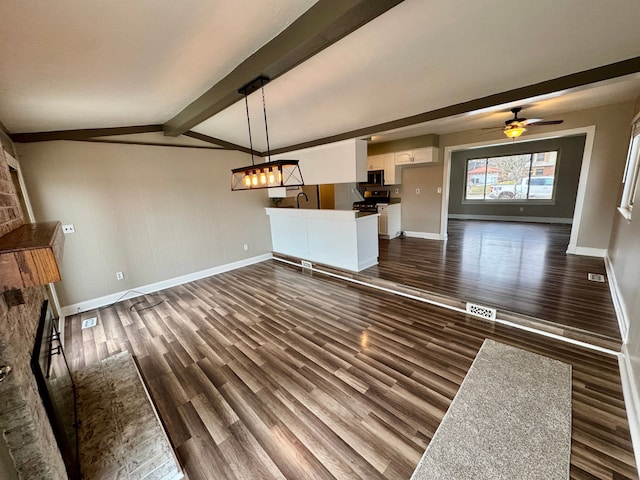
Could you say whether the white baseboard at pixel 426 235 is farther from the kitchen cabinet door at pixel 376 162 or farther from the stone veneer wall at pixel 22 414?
the stone veneer wall at pixel 22 414

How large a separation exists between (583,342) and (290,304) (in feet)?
10.6

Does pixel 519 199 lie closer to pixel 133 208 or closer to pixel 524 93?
pixel 524 93

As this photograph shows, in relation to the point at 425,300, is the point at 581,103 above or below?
above

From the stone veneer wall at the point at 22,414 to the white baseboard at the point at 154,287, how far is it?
3273 mm

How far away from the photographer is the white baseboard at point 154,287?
3.80 metres

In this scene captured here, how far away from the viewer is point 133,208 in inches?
164

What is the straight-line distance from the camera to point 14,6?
4.32 feet

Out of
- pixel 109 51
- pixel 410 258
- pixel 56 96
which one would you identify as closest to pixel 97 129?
pixel 56 96

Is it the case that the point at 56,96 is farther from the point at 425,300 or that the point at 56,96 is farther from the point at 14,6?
the point at 425,300

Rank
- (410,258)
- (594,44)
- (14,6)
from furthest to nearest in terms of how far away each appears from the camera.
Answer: (410,258) → (594,44) → (14,6)

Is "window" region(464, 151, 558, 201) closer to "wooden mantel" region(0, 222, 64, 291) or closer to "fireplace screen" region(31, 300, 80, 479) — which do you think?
"wooden mantel" region(0, 222, 64, 291)

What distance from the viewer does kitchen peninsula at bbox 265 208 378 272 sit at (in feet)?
14.6

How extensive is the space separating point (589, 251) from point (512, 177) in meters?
4.95

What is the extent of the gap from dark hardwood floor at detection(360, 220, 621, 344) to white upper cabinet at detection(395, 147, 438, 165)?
192cm
